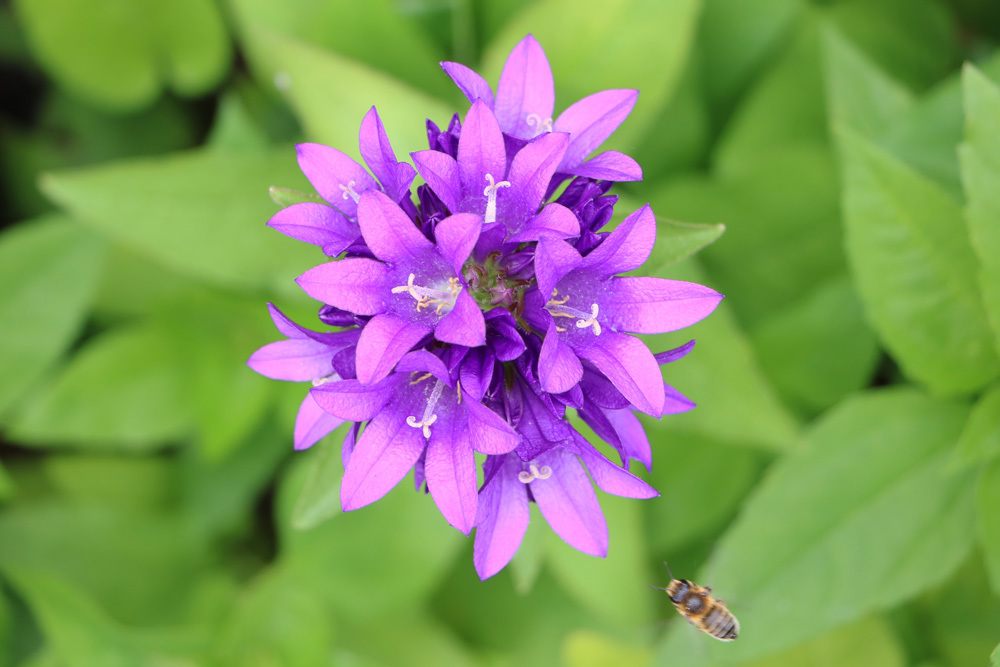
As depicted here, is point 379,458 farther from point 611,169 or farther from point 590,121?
point 590,121

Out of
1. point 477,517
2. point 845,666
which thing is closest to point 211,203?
point 477,517

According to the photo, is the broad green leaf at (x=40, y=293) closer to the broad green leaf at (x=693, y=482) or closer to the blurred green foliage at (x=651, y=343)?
the blurred green foliage at (x=651, y=343)

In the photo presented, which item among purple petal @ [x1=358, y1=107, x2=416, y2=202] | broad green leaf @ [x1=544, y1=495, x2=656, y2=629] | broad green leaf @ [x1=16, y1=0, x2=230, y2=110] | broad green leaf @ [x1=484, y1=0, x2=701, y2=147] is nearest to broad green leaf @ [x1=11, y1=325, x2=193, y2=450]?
broad green leaf @ [x1=16, y1=0, x2=230, y2=110]

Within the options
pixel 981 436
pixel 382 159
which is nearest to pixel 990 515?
pixel 981 436

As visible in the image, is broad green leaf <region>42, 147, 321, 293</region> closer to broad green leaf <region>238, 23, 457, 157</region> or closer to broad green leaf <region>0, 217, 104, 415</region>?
broad green leaf <region>238, 23, 457, 157</region>

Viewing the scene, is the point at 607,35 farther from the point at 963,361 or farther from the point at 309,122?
the point at 963,361

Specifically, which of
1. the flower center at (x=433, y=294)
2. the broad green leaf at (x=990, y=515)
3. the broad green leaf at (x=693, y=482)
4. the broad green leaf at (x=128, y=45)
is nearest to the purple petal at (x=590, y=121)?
the flower center at (x=433, y=294)
